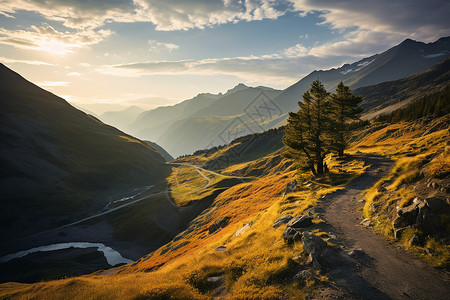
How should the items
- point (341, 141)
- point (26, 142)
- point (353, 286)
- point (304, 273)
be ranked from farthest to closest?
1. point (26, 142)
2. point (341, 141)
3. point (304, 273)
4. point (353, 286)

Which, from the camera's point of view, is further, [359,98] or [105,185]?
[105,185]

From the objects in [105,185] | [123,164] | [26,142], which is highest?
[26,142]

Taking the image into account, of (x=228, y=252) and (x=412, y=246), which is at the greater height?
(x=412, y=246)

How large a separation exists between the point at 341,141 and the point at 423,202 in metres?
33.9

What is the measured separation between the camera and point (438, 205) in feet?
43.5

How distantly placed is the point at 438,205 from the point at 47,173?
180439 mm

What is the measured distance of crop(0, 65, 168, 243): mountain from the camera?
10388cm

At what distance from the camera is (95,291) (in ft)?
52.2

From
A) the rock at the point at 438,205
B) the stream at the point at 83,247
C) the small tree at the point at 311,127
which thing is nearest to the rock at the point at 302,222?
the rock at the point at 438,205

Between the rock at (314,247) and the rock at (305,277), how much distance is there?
2.55ft

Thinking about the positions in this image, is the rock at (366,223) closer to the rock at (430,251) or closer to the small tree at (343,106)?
the rock at (430,251)

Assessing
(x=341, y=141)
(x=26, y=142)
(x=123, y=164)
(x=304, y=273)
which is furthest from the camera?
(x=123, y=164)

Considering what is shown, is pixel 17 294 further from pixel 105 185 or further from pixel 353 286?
pixel 105 185

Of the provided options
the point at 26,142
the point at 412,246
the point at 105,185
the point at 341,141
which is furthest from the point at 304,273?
the point at 26,142
